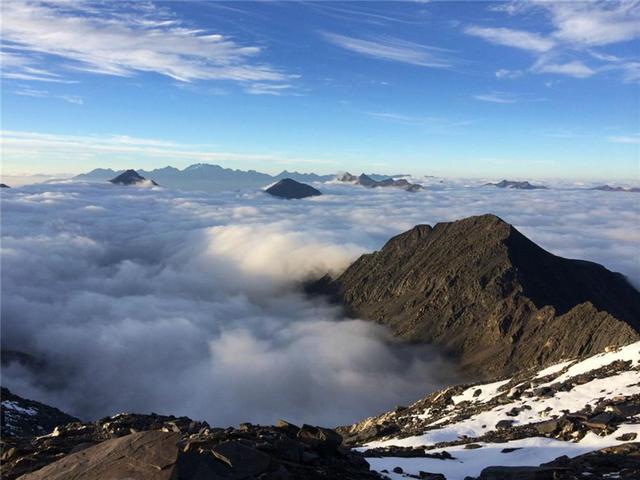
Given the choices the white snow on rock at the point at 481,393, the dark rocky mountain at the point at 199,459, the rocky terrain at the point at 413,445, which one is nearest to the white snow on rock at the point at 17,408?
the rocky terrain at the point at 413,445

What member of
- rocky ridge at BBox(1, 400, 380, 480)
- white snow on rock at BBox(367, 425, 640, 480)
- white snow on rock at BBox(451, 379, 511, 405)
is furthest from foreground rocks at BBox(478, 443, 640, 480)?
white snow on rock at BBox(451, 379, 511, 405)

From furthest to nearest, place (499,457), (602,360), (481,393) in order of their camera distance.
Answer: (481,393) → (602,360) → (499,457)

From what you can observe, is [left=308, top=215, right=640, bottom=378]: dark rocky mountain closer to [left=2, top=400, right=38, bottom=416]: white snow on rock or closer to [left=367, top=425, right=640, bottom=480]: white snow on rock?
[left=367, top=425, right=640, bottom=480]: white snow on rock

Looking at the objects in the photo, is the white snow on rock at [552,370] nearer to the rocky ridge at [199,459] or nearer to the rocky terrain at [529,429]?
the rocky terrain at [529,429]

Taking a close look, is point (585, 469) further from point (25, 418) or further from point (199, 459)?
point (25, 418)

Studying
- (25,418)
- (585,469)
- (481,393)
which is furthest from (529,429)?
(25,418)

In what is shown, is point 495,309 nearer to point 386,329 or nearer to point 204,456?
point 386,329

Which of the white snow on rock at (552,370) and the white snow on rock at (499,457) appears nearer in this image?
the white snow on rock at (499,457)
